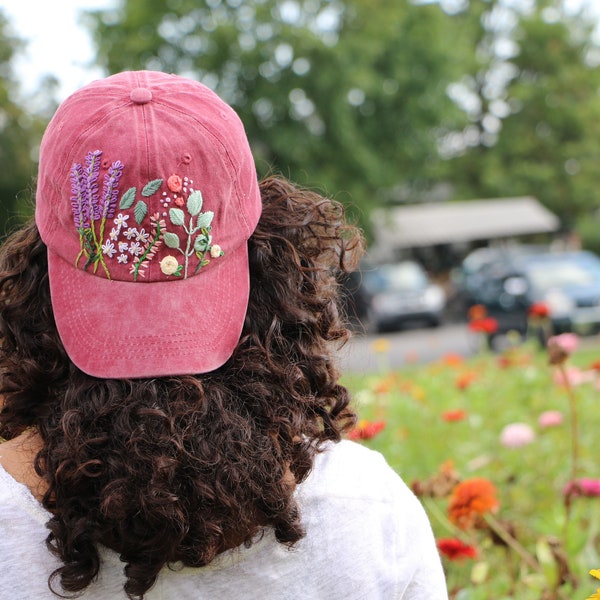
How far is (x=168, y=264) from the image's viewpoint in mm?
926

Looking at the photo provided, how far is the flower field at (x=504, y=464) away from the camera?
6.10 feet

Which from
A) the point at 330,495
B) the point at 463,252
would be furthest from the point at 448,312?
the point at 330,495

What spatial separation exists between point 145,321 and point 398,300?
1507 centimetres

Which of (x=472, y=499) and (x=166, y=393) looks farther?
(x=472, y=499)

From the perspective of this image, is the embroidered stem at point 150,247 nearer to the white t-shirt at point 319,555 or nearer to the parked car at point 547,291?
the white t-shirt at point 319,555

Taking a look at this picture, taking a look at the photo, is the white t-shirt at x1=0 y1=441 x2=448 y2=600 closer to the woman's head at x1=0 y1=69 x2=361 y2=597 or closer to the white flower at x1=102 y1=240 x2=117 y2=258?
the woman's head at x1=0 y1=69 x2=361 y2=597

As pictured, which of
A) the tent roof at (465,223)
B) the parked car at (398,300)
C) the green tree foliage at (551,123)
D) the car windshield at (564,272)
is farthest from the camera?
the green tree foliage at (551,123)

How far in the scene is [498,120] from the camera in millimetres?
30219

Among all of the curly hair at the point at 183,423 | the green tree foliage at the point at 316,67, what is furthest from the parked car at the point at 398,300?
the curly hair at the point at 183,423

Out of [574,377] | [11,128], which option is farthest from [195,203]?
[11,128]

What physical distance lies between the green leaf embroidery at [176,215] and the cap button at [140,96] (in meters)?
0.15

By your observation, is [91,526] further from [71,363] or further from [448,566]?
[448,566]

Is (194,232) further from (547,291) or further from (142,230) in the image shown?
(547,291)

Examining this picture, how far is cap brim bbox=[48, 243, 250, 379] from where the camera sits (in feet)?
2.98
